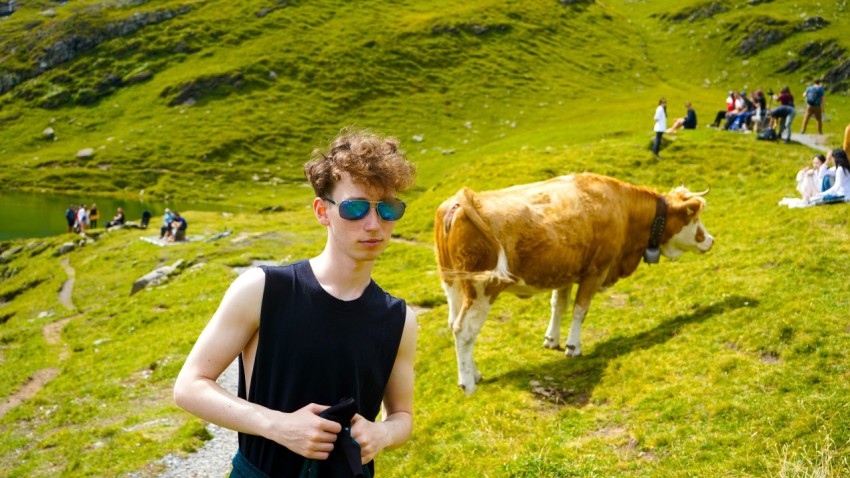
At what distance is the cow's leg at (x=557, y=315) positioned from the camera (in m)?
15.1

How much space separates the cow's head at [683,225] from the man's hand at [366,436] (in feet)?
45.4

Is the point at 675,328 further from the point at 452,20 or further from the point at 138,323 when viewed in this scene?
the point at 452,20

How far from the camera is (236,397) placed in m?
4.19

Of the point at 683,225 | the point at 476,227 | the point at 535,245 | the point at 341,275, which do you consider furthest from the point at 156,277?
the point at 341,275

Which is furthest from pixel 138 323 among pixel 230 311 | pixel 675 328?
pixel 230 311

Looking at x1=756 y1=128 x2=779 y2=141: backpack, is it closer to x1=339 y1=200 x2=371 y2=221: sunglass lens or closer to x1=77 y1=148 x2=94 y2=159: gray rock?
x1=339 y1=200 x2=371 y2=221: sunglass lens

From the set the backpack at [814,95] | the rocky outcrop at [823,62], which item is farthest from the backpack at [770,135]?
the rocky outcrop at [823,62]

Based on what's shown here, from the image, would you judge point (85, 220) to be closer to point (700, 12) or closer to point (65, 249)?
point (65, 249)

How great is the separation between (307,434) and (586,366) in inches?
413

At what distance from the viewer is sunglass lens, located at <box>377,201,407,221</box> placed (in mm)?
4539

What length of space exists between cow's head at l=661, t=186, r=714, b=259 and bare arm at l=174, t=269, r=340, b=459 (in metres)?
14.2

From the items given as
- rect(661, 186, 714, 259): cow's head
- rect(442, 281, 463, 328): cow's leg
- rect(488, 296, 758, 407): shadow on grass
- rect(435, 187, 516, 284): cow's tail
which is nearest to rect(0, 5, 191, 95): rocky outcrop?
rect(442, 281, 463, 328): cow's leg

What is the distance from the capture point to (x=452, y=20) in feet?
436

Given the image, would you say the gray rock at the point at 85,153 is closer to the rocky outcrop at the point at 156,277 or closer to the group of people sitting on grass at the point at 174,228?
the group of people sitting on grass at the point at 174,228
